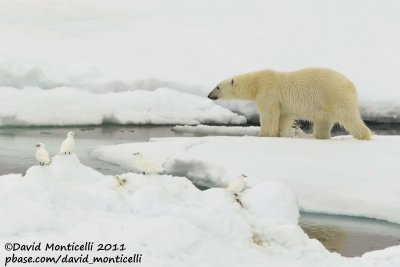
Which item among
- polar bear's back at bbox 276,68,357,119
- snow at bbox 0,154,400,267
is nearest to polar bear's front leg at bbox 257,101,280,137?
polar bear's back at bbox 276,68,357,119

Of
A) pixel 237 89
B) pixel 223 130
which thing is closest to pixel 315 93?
pixel 237 89

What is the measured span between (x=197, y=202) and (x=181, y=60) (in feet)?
62.4

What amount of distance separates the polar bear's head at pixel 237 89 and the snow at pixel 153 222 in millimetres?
5487

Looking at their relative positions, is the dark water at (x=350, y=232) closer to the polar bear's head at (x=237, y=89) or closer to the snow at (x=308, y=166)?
the snow at (x=308, y=166)

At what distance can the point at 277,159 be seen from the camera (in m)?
8.34

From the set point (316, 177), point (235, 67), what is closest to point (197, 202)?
point (316, 177)

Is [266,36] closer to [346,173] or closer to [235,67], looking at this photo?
[235,67]

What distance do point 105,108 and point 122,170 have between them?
8196mm

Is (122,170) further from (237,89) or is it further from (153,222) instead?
(153,222)

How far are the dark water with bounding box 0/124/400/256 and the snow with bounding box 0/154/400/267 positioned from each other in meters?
0.92

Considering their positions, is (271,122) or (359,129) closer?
(359,129)

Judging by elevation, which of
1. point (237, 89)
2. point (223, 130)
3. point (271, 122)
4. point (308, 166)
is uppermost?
point (237, 89)

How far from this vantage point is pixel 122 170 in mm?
9453

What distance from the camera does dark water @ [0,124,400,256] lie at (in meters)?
6.12
